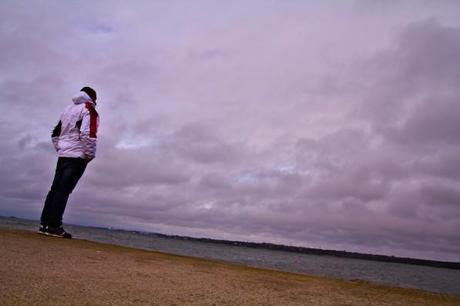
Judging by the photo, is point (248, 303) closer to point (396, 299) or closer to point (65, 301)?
point (65, 301)

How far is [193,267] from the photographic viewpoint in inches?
222

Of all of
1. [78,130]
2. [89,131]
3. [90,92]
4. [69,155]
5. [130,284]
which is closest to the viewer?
[130,284]

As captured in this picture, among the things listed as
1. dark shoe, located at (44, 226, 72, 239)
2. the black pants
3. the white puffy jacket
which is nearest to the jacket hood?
the white puffy jacket

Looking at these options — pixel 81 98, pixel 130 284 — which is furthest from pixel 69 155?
pixel 130 284

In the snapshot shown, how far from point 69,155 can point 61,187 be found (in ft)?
1.94

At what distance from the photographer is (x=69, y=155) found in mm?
7215

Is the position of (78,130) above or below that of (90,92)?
below

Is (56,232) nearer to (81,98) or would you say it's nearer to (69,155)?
(69,155)

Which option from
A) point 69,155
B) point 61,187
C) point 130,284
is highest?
point 69,155

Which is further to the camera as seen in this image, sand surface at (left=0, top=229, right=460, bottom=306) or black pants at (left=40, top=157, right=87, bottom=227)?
A: black pants at (left=40, top=157, right=87, bottom=227)

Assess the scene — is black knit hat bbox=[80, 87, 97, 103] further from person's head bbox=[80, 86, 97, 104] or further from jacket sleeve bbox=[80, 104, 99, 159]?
jacket sleeve bbox=[80, 104, 99, 159]

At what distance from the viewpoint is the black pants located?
7145 millimetres

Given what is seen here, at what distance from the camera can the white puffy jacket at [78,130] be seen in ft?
23.4

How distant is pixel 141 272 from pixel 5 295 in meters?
1.79
